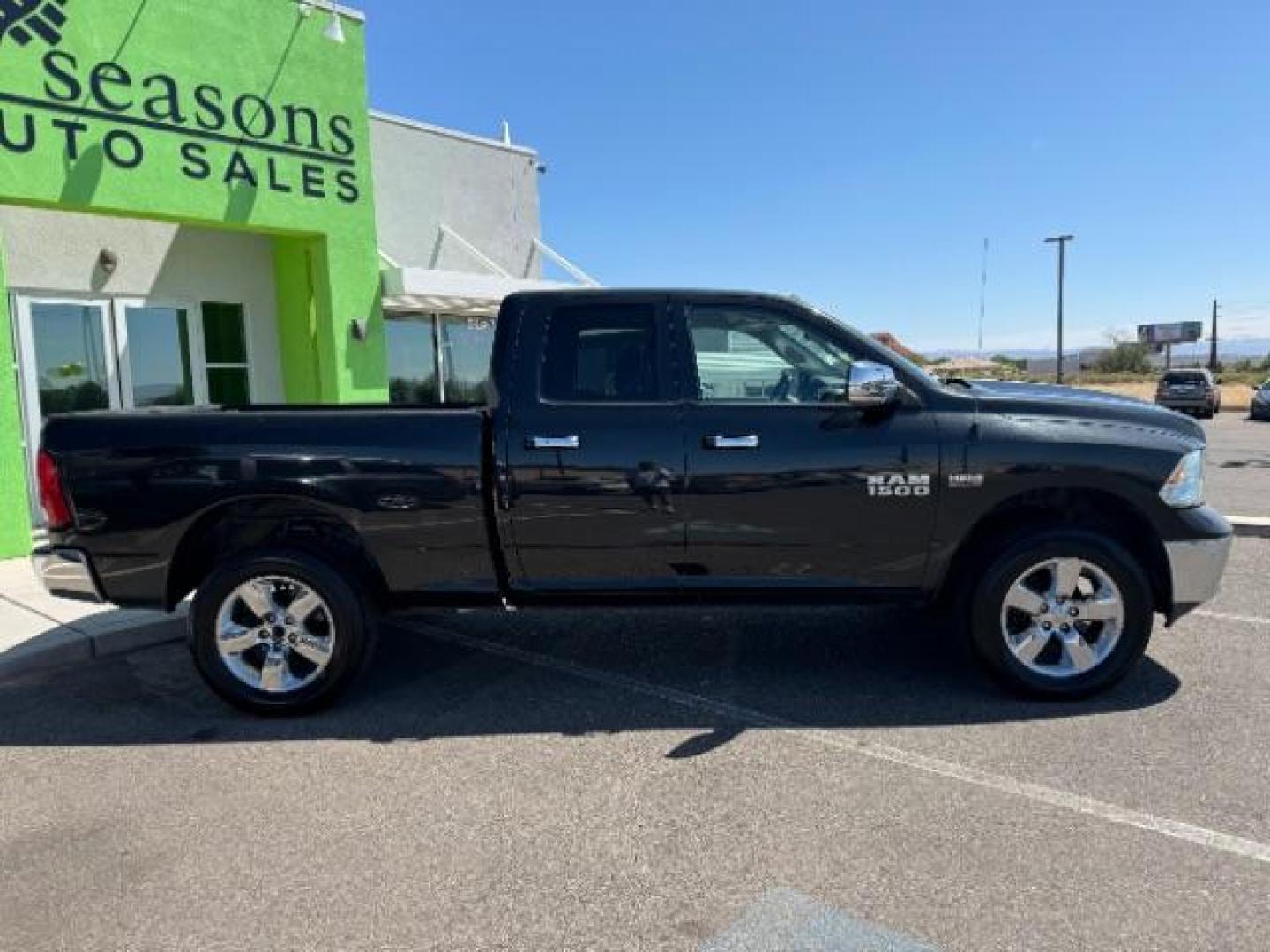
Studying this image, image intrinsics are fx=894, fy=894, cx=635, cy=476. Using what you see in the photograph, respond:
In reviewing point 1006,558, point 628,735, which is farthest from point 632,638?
point 1006,558

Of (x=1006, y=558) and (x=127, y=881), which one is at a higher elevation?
(x=1006, y=558)

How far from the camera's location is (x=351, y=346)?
34.5 feet

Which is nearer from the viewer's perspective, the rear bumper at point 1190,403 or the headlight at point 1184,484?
the headlight at point 1184,484

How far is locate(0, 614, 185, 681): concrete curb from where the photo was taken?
5102 millimetres

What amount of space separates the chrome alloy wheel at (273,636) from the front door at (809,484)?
6.16ft

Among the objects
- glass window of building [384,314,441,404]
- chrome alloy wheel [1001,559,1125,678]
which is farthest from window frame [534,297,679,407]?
glass window of building [384,314,441,404]

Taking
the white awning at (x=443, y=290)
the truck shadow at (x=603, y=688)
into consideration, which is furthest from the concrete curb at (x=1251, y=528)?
the white awning at (x=443, y=290)

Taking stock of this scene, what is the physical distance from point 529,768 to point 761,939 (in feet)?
4.60

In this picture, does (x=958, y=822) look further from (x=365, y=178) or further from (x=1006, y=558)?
(x=365, y=178)

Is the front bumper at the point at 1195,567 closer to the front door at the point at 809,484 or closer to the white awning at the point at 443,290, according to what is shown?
the front door at the point at 809,484

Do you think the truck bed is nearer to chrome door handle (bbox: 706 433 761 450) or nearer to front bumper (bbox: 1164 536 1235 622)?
chrome door handle (bbox: 706 433 761 450)

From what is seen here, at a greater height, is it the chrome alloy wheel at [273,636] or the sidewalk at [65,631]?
the chrome alloy wheel at [273,636]

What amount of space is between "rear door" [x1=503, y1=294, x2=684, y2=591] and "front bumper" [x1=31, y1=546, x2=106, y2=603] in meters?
2.02

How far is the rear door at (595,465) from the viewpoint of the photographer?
13.9ft
